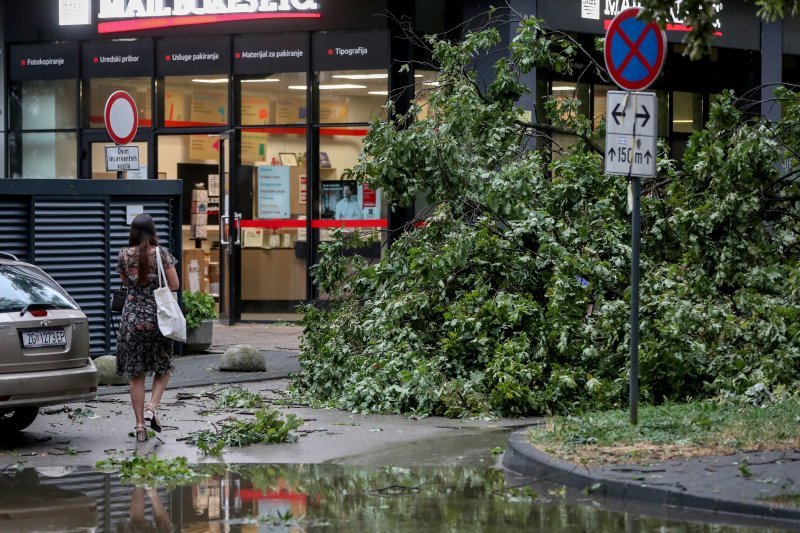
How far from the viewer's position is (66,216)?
14805 mm

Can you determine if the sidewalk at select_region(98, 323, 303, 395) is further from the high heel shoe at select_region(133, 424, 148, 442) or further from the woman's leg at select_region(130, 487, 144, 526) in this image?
the woman's leg at select_region(130, 487, 144, 526)

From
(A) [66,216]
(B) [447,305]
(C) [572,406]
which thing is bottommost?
(C) [572,406]

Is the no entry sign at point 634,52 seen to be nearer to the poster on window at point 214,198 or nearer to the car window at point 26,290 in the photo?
the car window at point 26,290

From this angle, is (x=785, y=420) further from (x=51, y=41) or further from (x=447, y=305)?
(x=51, y=41)

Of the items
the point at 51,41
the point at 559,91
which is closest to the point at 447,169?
the point at 559,91

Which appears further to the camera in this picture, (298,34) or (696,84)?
(696,84)

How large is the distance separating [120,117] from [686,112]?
12414mm

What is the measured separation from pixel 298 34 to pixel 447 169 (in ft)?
29.2

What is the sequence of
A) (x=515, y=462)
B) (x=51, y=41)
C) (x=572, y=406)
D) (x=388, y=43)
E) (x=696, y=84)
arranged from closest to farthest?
(x=515, y=462), (x=572, y=406), (x=388, y=43), (x=51, y=41), (x=696, y=84)

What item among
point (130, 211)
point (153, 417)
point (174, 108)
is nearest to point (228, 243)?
point (174, 108)

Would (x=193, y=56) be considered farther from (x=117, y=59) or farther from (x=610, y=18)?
(x=610, y=18)

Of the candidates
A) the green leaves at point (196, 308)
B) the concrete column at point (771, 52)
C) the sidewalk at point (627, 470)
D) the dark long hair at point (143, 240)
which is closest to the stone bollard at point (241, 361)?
the green leaves at point (196, 308)

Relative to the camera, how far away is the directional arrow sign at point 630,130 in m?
9.41

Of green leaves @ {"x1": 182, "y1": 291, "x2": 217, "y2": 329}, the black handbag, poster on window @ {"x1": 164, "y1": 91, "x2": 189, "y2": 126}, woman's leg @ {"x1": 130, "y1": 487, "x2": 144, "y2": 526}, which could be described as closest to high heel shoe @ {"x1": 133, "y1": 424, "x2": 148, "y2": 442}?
the black handbag
